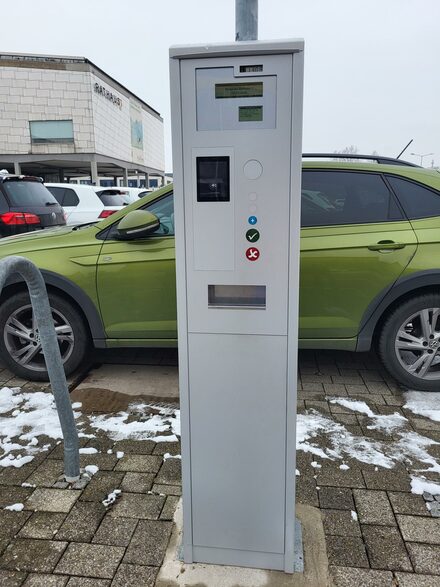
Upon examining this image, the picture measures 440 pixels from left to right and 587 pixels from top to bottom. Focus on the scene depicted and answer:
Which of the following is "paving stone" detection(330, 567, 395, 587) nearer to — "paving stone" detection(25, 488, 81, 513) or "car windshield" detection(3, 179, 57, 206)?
"paving stone" detection(25, 488, 81, 513)

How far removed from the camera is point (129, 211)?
151 inches

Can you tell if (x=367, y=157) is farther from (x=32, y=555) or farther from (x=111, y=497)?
(x=32, y=555)

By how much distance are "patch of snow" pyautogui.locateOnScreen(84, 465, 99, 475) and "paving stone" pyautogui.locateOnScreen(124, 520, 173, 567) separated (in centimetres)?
52

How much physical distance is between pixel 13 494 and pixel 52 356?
770 mm

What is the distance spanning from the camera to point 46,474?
8.75 ft

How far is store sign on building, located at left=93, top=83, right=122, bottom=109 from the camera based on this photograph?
3528 cm

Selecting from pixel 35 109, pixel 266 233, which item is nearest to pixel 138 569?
pixel 266 233

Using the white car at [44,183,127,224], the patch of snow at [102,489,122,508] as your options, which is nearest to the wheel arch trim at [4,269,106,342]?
the patch of snow at [102,489,122,508]

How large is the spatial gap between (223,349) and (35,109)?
37665mm

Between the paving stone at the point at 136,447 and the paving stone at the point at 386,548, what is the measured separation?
1.32m

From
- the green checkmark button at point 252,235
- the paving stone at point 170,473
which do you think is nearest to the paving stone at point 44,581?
the paving stone at point 170,473

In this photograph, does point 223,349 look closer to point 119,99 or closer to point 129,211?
point 129,211

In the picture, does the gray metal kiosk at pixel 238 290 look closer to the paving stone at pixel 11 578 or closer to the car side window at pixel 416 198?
the paving stone at pixel 11 578

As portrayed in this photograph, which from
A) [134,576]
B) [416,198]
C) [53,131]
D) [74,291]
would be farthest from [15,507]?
[53,131]
